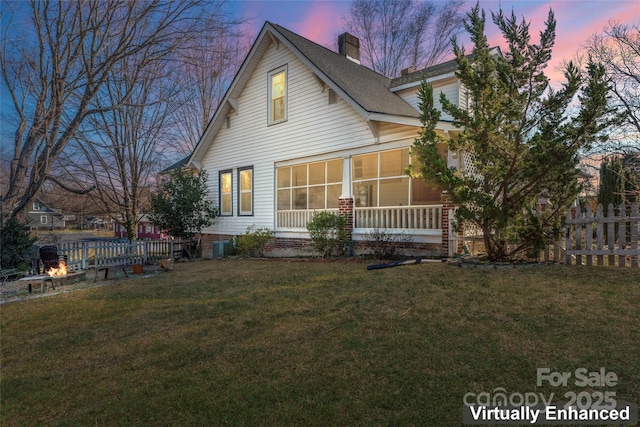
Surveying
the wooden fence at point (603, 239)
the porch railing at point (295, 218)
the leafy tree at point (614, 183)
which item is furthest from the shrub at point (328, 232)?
the leafy tree at point (614, 183)

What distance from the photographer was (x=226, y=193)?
620 inches

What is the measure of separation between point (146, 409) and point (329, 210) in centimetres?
943

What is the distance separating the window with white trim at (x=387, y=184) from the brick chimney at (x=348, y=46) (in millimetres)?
5469

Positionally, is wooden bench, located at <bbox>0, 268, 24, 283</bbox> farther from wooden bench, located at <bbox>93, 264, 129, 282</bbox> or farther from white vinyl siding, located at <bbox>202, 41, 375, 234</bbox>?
white vinyl siding, located at <bbox>202, 41, 375, 234</bbox>

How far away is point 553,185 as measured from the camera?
6.54 m

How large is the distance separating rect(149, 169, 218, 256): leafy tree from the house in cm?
67

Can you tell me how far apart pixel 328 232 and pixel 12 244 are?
33.2 ft

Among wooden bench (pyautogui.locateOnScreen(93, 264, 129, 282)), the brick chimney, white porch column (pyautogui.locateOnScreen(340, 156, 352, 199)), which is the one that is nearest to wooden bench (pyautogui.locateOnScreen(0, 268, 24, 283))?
wooden bench (pyautogui.locateOnScreen(93, 264, 129, 282))

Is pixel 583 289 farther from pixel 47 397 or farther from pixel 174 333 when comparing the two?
pixel 47 397

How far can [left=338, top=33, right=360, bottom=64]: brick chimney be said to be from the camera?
50.3ft

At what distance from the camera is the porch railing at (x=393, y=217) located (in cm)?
934

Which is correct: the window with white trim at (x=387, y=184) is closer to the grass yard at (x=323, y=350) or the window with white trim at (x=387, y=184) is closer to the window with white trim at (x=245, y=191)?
the window with white trim at (x=245, y=191)

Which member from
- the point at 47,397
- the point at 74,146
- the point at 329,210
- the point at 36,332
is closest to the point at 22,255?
the point at 74,146

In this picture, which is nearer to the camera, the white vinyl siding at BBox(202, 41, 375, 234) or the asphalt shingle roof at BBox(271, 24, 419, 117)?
the asphalt shingle roof at BBox(271, 24, 419, 117)
